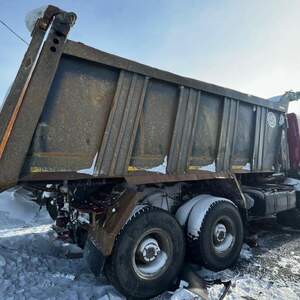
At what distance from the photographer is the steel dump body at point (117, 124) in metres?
2.79

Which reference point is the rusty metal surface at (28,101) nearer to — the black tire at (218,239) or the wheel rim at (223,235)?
the black tire at (218,239)

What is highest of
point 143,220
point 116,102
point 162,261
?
point 116,102

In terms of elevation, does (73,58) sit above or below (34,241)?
above

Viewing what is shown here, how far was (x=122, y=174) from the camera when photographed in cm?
338

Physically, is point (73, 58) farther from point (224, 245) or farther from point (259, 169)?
point (259, 169)

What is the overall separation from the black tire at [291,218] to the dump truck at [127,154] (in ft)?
8.44

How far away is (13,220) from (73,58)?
4689 millimetres

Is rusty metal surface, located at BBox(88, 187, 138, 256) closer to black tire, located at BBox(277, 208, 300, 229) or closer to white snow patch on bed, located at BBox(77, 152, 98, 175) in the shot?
white snow patch on bed, located at BBox(77, 152, 98, 175)

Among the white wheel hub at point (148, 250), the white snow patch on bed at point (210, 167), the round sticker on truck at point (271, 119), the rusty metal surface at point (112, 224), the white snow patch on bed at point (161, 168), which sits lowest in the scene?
the white wheel hub at point (148, 250)

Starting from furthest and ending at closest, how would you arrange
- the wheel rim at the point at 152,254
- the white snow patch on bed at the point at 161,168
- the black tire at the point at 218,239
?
the black tire at the point at 218,239 < the white snow patch on bed at the point at 161,168 < the wheel rim at the point at 152,254

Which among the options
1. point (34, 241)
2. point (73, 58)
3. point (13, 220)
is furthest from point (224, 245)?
point (13, 220)

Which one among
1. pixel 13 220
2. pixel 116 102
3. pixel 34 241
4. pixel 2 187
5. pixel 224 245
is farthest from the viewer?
pixel 13 220

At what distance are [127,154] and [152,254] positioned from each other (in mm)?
1245

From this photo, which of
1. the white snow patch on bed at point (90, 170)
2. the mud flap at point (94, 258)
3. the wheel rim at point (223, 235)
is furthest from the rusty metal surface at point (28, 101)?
the wheel rim at point (223, 235)
